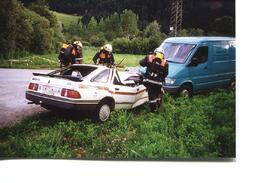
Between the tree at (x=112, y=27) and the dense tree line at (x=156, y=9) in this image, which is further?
the tree at (x=112, y=27)

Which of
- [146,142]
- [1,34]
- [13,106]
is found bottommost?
[146,142]

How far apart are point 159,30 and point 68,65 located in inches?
39.9

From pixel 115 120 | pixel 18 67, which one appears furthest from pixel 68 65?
pixel 115 120

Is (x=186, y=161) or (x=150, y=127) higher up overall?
(x=150, y=127)

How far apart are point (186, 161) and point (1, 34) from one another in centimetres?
226

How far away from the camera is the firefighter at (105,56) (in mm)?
4090

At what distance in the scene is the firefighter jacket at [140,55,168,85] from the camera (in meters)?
4.10

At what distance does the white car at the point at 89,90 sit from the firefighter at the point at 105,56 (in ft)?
0.18

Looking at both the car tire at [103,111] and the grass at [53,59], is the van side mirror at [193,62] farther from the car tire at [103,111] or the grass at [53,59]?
the car tire at [103,111]

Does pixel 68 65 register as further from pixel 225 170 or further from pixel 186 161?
pixel 225 170

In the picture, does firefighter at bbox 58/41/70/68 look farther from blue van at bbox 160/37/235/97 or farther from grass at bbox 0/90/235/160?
blue van at bbox 160/37/235/97

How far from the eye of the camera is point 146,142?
13.0 ft

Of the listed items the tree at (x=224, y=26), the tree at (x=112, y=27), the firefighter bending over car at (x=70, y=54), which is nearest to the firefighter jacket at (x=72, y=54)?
the firefighter bending over car at (x=70, y=54)

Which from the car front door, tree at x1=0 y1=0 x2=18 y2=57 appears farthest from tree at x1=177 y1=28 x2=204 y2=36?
tree at x1=0 y1=0 x2=18 y2=57
